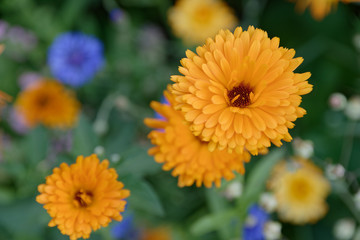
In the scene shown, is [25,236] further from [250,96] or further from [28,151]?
[250,96]

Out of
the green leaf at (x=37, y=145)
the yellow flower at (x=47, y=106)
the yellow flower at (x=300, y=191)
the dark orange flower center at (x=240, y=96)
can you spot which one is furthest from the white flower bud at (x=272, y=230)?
the yellow flower at (x=47, y=106)

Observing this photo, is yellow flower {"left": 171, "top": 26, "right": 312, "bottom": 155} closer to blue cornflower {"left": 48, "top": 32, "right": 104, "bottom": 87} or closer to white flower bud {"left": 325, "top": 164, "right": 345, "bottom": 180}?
white flower bud {"left": 325, "top": 164, "right": 345, "bottom": 180}

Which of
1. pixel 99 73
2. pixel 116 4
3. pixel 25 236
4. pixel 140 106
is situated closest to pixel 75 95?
pixel 99 73

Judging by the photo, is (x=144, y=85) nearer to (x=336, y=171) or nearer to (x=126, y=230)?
(x=126, y=230)

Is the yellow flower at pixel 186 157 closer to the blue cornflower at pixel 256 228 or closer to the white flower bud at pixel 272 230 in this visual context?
the white flower bud at pixel 272 230

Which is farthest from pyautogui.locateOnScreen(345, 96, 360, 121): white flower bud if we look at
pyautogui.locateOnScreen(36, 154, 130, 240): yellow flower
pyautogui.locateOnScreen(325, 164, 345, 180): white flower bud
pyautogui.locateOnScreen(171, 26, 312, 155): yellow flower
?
pyautogui.locateOnScreen(36, 154, 130, 240): yellow flower

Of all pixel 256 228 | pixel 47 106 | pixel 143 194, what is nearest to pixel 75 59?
pixel 47 106
